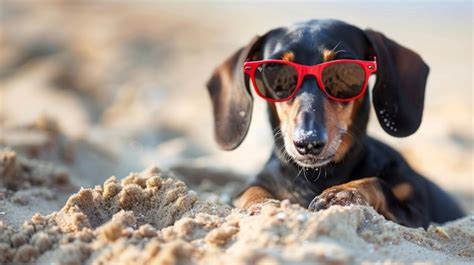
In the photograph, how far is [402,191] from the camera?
3.62 metres

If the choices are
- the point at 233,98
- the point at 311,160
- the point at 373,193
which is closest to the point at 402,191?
the point at 373,193

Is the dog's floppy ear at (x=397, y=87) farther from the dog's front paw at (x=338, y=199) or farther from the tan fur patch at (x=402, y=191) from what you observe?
the dog's front paw at (x=338, y=199)

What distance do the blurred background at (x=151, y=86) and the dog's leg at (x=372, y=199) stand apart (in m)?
1.88

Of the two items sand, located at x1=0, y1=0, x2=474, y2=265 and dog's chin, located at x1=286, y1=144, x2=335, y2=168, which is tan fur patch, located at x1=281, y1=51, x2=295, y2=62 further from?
sand, located at x1=0, y1=0, x2=474, y2=265

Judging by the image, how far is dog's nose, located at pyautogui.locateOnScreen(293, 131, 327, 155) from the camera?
2.97 metres

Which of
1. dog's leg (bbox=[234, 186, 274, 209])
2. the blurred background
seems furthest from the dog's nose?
the blurred background

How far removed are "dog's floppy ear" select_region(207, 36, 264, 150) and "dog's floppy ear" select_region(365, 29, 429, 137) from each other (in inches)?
26.1

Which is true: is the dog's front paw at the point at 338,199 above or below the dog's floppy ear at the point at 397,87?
below

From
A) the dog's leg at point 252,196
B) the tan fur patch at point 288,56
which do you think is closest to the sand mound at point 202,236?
the dog's leg at point 252,196

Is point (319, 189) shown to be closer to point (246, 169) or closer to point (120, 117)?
point (246, 169)

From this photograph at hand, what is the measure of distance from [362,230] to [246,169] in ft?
12.1

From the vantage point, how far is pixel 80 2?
15.2 meters

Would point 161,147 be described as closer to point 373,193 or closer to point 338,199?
point 373,193

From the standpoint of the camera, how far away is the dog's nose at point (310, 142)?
2.97m
